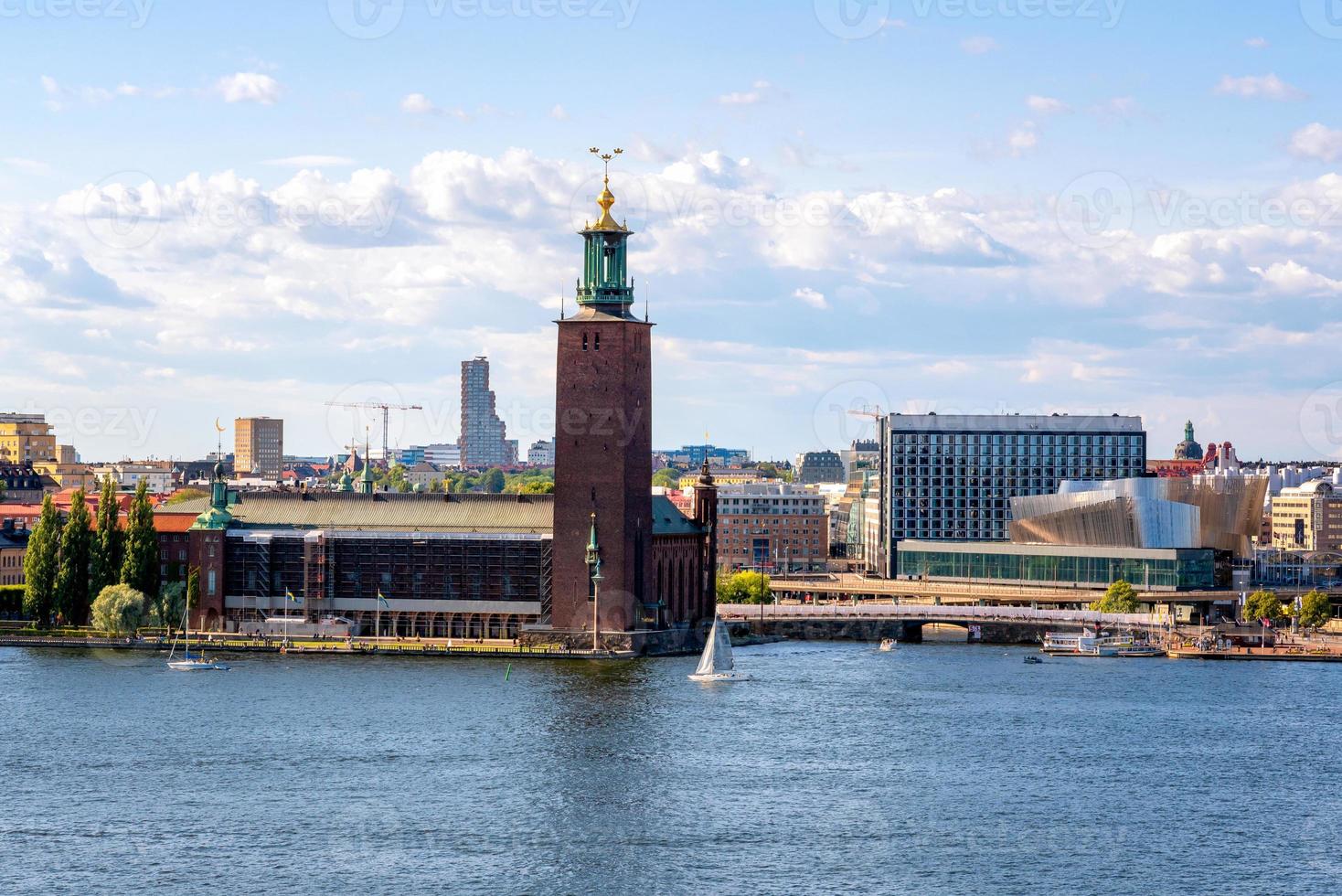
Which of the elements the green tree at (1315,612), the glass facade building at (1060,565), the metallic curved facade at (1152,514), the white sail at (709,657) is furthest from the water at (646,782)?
the metallic curved facade at (1152,514)

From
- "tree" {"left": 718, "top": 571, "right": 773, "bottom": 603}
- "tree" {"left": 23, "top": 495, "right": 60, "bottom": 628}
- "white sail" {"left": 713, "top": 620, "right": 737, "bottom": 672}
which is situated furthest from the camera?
"tree" {"left": 718, "top": 571, "right": 773, "bottom": 603}

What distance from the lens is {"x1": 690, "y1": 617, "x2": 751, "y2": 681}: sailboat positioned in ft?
358

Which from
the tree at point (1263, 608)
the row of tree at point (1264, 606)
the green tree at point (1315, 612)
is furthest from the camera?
the green tree at point (1315, 612)

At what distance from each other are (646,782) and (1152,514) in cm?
9227

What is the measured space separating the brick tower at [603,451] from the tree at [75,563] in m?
28.5

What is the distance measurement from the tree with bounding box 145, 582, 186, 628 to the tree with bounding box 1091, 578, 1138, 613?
201 feet

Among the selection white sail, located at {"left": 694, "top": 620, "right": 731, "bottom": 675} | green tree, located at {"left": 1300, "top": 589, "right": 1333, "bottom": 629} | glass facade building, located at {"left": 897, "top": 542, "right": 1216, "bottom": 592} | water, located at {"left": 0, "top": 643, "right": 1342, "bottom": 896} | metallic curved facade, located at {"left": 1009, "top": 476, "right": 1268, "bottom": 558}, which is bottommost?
water, located at {"left": 0, "top": 643, "right": 1342, "bottom": 896}

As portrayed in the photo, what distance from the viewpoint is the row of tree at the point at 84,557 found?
127188 millimetres

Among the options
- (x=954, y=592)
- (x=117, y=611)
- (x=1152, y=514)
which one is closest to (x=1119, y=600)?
(x=1152, y=514)

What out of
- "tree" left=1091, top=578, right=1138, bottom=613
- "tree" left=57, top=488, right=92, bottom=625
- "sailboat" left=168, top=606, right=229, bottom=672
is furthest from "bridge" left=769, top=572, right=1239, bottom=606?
"sailboat" left=168, top=606, right=229, bottom=672

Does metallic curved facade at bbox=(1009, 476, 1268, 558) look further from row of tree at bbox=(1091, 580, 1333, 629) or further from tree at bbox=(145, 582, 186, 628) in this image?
tree at bbox=(145, 582, 186, 628)

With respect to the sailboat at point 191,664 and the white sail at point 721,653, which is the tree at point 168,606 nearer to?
the sailboat at point 191,664

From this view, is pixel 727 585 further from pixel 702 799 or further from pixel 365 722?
pixel 702 799

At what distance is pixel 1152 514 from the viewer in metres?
163
